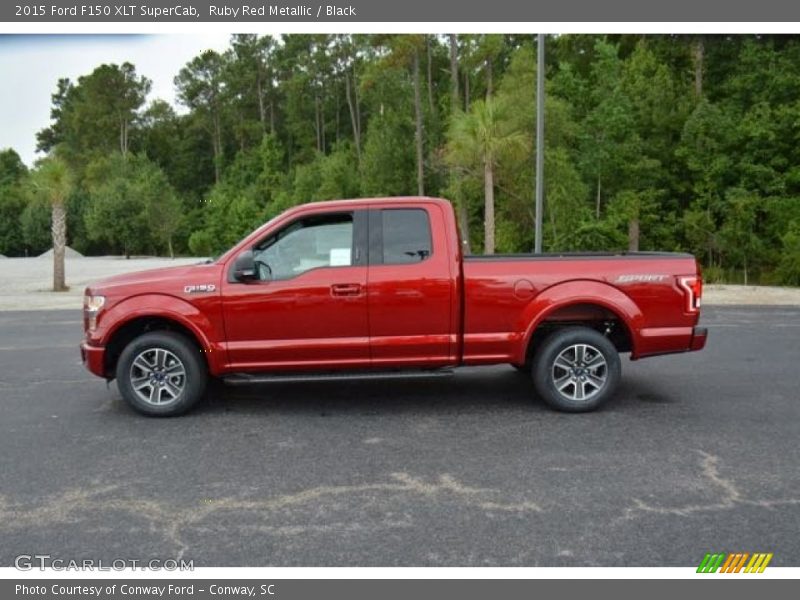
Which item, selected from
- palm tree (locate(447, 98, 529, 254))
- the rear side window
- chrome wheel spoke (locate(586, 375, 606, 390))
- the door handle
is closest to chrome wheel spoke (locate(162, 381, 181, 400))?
the door handle

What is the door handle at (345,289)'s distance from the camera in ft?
20.6

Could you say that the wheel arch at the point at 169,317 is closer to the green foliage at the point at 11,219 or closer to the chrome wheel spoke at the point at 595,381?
the chrome wheel spoke at the point at 595,381

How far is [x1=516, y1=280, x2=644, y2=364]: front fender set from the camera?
6355 millimetres

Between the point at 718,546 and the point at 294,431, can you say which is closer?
the point at 718,546

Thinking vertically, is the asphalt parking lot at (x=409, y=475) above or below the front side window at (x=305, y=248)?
below

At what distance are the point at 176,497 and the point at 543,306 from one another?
137 inches

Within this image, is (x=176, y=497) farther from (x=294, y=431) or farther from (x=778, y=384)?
(x=778, y=384)

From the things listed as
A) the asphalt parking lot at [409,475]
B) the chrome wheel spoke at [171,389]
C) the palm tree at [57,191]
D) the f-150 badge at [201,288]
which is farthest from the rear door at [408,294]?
the palm tree at [57,191]

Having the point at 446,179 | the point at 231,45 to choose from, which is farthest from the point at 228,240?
the point at 231,45

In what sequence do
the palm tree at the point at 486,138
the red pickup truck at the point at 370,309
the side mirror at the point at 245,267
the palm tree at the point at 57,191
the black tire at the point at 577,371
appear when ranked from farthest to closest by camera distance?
the palm tree at the point at 57,191 → the palm tree at the point at 486,138 → the black tire at the point at 577,371 → the red pickup truck at the point at 370,309 → the side mirror at the point at 245,267

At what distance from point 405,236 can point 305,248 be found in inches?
→ 36.2

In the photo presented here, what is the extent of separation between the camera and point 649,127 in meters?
34.4

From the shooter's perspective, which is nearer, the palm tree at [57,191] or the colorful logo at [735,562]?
the colorful logo at [735,562]

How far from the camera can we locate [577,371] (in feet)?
21.4
